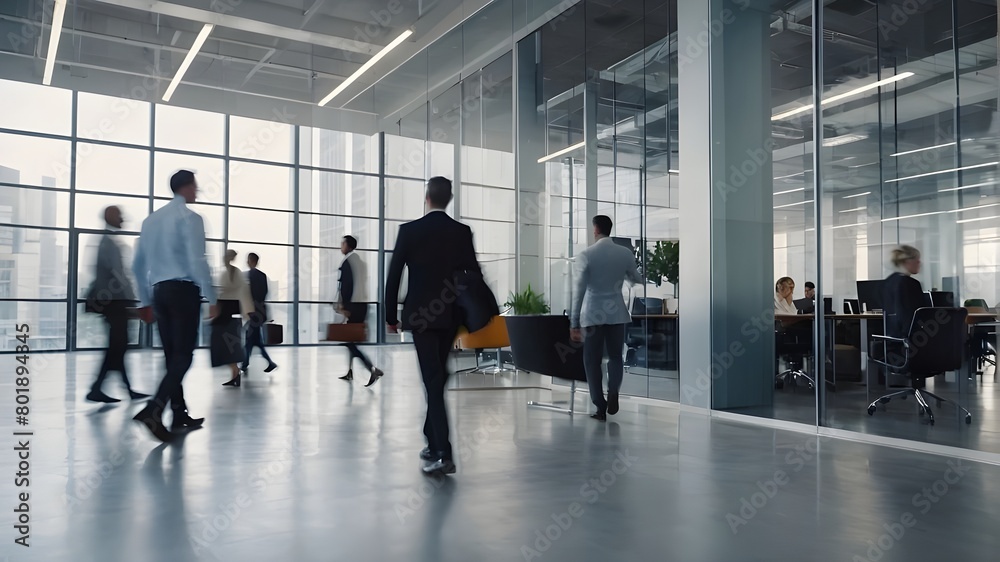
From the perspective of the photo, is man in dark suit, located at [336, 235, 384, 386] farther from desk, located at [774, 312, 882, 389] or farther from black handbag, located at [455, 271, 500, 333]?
black handbag, located at [455, 271, 500, 333]

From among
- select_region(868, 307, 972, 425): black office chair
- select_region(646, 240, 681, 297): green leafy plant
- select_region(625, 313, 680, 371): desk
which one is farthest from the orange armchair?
select_region(868, 307, 972, 425): black office chair

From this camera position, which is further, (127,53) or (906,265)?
(127,53)

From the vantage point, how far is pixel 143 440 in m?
4.71

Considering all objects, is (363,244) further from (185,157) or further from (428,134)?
(428,134)

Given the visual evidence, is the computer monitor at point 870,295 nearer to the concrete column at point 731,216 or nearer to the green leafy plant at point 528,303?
the concrete column at point 731,216

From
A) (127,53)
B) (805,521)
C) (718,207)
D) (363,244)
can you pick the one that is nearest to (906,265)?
(718,207)

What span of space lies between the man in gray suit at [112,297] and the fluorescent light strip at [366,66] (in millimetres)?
5759

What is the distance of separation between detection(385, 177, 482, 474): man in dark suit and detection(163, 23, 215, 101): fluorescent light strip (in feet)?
28.8

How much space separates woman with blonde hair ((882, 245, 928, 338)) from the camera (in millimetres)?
5547

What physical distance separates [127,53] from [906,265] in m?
11.5

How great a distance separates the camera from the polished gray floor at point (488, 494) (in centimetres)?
260

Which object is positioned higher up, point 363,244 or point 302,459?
point 363,244

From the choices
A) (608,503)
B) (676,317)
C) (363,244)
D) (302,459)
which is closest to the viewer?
(608,503)

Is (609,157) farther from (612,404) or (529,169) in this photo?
(612,404)
